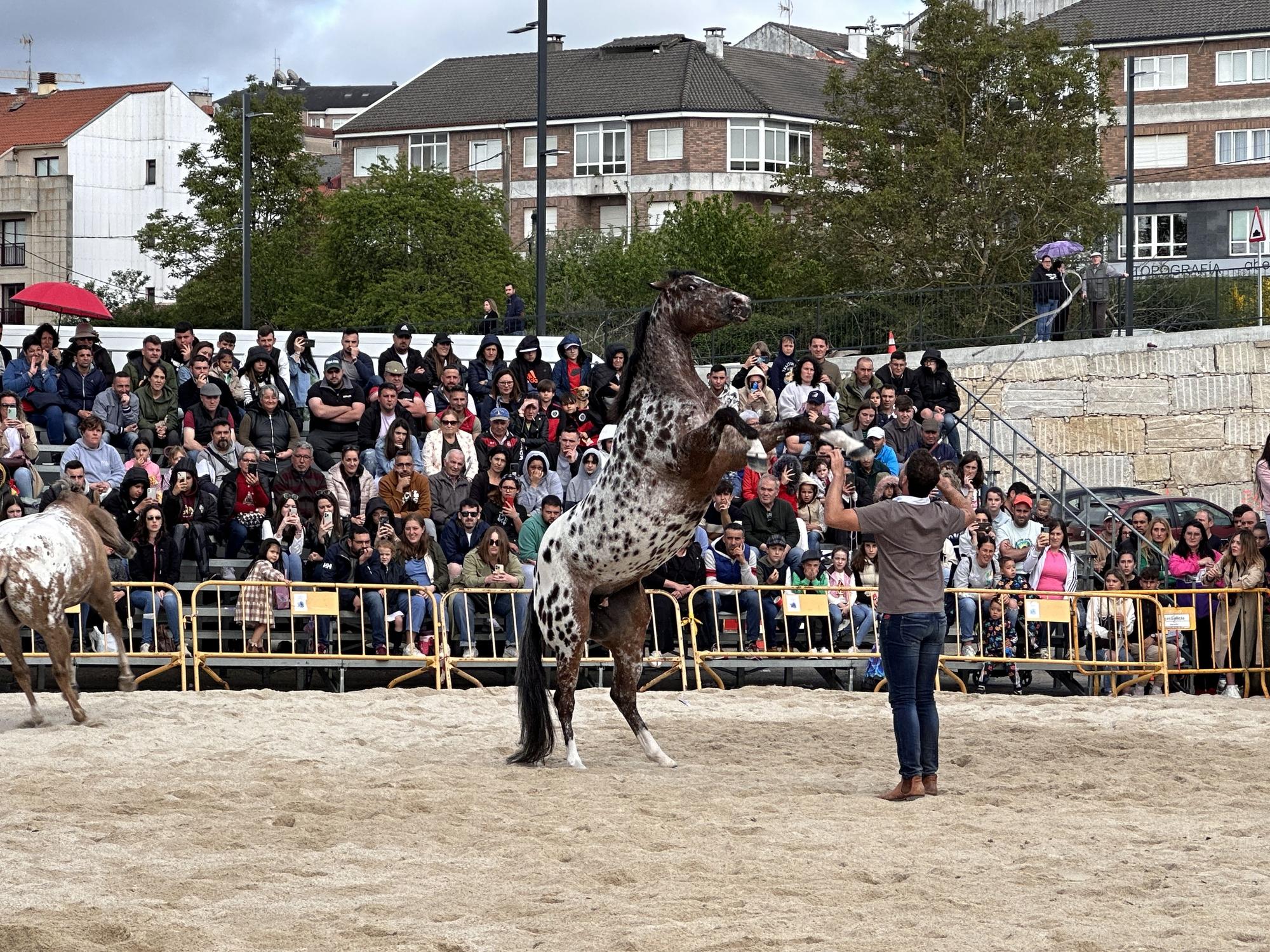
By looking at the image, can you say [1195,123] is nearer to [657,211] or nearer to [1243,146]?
[1243,146]

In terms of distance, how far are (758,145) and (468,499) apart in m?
54.1

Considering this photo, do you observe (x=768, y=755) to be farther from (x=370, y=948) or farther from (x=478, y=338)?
(x=478, y=338)

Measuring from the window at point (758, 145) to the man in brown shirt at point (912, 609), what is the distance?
58995 millimetres

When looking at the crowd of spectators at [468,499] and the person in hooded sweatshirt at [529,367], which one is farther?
the person in hooded sweatshirt at [529,367]

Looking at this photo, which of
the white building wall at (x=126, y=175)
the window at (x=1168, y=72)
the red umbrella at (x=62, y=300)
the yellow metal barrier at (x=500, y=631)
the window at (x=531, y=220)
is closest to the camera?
the yellow metal barrier at (x=500, y=631)

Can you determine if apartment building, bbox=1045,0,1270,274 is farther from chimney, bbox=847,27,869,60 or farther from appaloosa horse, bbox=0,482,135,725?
appaloosa horse, bbox=0,482,135,725

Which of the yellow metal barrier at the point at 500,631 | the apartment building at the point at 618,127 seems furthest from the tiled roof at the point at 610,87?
the yellow metal barrier at the point at 500,631

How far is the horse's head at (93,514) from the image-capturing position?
12.1 metres

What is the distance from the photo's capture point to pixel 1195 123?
191 ft

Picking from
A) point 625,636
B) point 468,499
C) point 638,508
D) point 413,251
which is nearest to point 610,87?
point 413,251

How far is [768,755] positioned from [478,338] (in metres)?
14.0

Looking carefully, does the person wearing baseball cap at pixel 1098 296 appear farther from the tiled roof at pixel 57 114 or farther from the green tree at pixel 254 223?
the tiled roof at pixel 57 114

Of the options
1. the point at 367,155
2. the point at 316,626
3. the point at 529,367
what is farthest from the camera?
the point at 367,155

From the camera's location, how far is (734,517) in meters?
16.6
